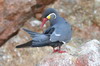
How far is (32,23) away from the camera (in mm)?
8023

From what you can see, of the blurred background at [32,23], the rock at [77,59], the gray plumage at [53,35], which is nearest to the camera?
the gray plumage at [53,35]

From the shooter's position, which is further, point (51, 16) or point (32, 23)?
point (32, 23)

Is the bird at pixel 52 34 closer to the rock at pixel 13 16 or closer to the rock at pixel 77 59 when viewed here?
the rock at pixel 77 59

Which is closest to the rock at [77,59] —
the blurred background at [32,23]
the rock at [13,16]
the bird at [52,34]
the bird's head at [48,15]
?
the bird at [52,34]

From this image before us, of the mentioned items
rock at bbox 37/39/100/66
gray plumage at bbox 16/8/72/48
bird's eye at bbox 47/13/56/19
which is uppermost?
bird's eye at bbox 47/13/56/19

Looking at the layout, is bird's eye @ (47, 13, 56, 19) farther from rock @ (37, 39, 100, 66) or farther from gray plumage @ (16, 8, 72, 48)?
rock @ (37, 39, 100, 66)

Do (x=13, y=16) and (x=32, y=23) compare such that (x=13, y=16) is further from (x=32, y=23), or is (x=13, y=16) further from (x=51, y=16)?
(x=51, y=16)

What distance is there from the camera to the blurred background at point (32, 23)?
723 centimetres

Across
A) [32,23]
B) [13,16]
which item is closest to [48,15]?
[13,16]

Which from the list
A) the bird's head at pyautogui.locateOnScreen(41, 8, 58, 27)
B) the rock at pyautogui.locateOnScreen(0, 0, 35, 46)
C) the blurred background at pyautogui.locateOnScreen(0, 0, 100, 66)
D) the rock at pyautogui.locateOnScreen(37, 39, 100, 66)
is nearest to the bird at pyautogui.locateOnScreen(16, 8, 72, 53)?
the bird's head at pyautogui.locateOnScreen(41, 8, 58, 27)

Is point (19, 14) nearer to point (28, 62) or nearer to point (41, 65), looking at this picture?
point (28, 62)

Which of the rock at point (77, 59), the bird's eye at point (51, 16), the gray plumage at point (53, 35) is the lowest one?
the rock at point (77, 59)

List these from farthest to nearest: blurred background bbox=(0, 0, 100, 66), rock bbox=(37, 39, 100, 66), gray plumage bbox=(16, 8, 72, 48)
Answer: blurred background bbox=(0, 0, 100, 66) → rock bbox=(37, 39, 100, 66) → gray plumage bbox=(16, 8, 72, 48)

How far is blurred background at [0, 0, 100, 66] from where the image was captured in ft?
Answer: 23.7
